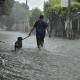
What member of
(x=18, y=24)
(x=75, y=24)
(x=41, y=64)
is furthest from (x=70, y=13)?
(x=18, y=24)

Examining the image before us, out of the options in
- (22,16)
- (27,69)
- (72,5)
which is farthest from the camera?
(22,16)

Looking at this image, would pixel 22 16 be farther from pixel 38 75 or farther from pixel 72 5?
pixel 38 75

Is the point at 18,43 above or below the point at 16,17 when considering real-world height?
above

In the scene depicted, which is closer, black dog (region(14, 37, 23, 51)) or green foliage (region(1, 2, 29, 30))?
black dog (region(14, 37, 23, 51))

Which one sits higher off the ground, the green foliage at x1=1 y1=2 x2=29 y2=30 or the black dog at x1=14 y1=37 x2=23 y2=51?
the black dog at x1=14 y1=37 x2=23 y2=51

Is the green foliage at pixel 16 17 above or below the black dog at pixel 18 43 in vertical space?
below

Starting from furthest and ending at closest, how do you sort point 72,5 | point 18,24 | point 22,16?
1. point 22,16
2. point 18,24
3. point 72,5

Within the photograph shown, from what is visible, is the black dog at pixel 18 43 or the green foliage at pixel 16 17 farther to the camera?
the green foliage at pixel 16 17

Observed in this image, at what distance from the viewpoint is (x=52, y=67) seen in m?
12.1

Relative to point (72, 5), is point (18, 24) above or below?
below

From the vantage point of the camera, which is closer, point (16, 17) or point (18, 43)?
point (18, 43)

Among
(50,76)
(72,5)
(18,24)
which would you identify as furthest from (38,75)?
(18,24)

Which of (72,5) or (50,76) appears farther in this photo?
(72,5)

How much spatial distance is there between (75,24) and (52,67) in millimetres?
35605
